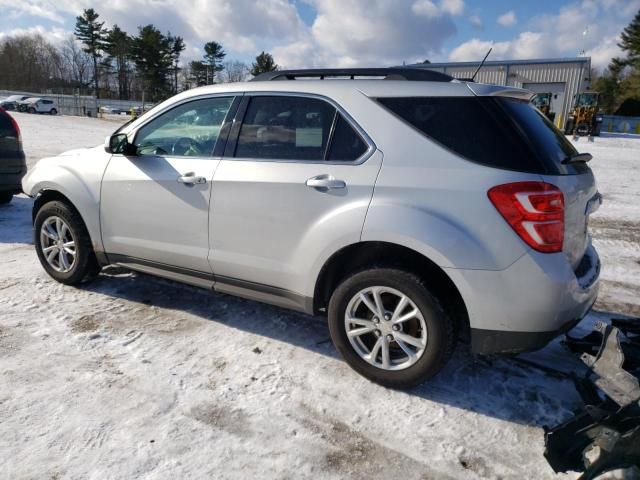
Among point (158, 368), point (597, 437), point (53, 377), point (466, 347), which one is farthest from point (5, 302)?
point (597, 437)

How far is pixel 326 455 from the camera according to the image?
2.41 m

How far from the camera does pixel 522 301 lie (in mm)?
2512

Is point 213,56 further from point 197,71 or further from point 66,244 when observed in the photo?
point 66,244

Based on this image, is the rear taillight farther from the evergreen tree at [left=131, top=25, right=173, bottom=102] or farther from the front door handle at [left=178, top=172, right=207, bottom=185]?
the evergreen tree at [left=131, top=25, right=173, bottom=102]

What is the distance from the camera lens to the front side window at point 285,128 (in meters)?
3.08

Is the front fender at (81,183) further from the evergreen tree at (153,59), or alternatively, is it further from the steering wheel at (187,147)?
the evergreen tree at (153,59)

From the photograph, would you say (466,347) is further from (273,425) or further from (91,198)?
(91,198)

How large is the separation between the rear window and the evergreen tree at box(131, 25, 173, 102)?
67.6m

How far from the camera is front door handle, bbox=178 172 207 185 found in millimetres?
3400

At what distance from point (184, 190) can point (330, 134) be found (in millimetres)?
1198

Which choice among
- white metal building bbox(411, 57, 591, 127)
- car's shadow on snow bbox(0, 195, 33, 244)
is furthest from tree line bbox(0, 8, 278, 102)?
car's shadow on snow bbox(0, 195, 33, 244)

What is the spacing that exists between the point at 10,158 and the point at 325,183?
6140 mm

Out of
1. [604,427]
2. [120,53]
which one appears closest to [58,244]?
[604,427]

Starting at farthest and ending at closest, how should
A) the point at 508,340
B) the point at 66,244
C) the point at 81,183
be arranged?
the point at 66,244 → the point at 81,183 → the point at 508,340
